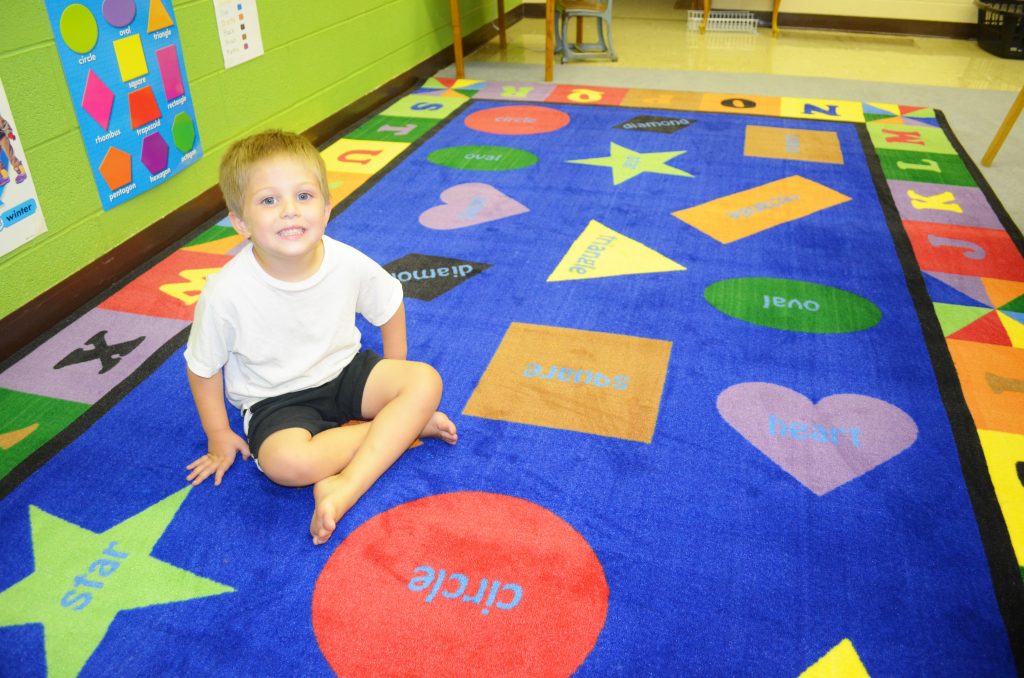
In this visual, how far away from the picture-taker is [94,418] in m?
1.48

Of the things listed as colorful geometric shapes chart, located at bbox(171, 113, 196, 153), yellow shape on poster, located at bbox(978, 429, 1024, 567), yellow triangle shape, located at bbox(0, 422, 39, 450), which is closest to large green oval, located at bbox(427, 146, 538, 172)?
colorful geometric shapes chart, located at bbox(171, 113, 196, 153)

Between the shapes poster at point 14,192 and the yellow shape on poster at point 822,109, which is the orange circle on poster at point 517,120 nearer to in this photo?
the yellow shape on poster at point 822,109

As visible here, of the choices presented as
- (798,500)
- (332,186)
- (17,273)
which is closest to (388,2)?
(332,186)

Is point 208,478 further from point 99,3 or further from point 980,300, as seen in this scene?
point 980,300

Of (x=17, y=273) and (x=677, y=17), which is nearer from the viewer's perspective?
(x=17, y=273)

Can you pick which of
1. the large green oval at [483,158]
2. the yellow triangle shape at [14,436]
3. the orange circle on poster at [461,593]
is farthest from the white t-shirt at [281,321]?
the large green oval at [483,158]

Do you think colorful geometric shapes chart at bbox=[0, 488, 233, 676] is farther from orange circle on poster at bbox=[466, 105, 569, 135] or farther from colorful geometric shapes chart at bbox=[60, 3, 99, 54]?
orange circle on poster at bbox=[466, 105, 569, 135]

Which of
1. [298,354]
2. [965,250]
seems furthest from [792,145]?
[298,354]

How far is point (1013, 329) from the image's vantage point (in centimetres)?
175

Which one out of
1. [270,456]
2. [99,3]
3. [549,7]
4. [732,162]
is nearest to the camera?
[270,456]

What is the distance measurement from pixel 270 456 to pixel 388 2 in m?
2.70

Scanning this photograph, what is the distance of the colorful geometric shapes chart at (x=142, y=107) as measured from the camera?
199cm

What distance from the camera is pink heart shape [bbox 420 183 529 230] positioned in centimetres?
225

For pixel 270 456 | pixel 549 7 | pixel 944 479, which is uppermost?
pixel 549 7
